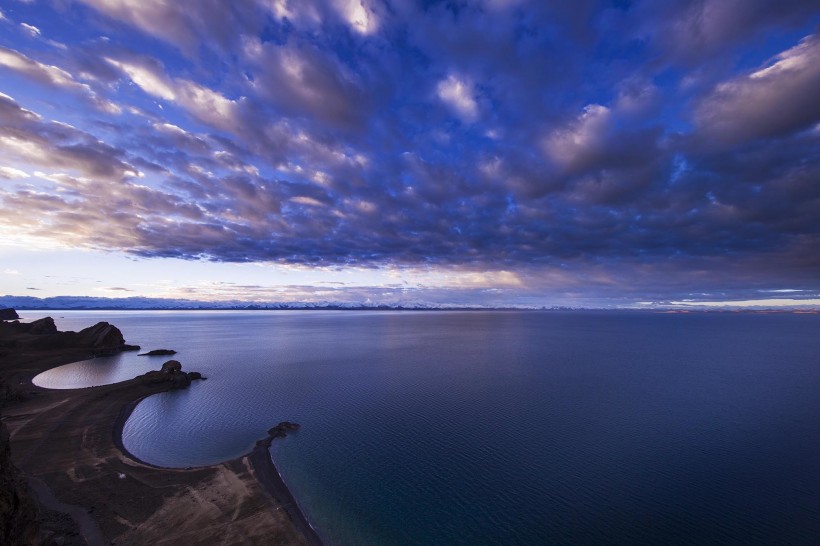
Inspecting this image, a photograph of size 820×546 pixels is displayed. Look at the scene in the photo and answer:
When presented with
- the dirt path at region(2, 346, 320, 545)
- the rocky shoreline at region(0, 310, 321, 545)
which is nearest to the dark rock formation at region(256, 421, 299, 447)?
the rocky shoreline at region(0, 310, 321, 545)

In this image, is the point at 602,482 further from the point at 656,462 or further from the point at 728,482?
the point at 728,482

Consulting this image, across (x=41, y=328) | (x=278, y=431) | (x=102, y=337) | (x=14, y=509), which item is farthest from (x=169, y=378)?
(x=41, y=328)

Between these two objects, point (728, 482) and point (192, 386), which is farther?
point (192, 386)

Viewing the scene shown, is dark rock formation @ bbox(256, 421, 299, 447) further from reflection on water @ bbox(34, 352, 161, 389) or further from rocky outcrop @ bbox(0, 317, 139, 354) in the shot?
rocky outcrop @ bbox(0, 317, 139, 354)

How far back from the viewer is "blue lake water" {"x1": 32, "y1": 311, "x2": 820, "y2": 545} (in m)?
→ 24.3

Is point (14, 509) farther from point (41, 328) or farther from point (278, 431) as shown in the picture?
point (41, 328)

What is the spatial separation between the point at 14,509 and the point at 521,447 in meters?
37.7

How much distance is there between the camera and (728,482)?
2944cm

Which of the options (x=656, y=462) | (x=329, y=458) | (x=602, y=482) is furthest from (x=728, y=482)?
(x=329, y=458)

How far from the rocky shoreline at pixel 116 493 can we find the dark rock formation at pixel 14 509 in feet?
0.16

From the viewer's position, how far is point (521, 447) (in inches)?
1417

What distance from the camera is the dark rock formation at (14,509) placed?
16.1 meters

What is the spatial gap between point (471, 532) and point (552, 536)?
17.8ft

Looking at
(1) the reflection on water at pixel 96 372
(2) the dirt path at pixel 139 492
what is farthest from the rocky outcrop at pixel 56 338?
(2) the dirt path at pixel 139 492
